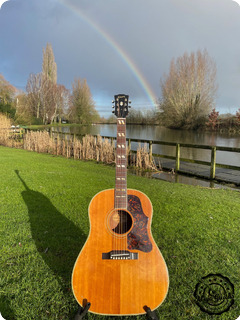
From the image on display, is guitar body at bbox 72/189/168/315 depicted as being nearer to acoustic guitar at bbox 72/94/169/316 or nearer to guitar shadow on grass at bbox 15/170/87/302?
acoustic guitar at bbox 72/94/169/316

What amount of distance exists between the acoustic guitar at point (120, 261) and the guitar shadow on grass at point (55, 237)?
0.58 m

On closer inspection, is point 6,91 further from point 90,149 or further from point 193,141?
point 90,149

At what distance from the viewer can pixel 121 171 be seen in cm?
198

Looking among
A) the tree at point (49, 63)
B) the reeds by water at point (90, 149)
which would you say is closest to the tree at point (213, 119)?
the reeds by water at point (90, 149)

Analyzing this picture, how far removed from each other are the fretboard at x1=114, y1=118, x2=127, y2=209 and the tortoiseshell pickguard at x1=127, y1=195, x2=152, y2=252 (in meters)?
0.08

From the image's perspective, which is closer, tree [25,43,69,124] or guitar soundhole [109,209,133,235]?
guitar soundhole [109,209,133,235]

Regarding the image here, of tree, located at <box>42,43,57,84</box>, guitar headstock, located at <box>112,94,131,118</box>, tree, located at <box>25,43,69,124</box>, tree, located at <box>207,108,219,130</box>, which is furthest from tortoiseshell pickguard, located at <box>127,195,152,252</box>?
tree, located at <box>42,43,57,84</box>

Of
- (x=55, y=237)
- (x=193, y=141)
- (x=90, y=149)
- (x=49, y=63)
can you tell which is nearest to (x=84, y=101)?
(x=193, y=141)

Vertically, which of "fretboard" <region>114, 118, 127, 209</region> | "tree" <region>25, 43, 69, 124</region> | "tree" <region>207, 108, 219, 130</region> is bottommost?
"fretboard" <region>114, 118, 127, 209</region>

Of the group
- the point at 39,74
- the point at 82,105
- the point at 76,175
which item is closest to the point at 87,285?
the point at 76,175

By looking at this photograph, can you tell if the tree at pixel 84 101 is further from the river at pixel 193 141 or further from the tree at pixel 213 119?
the tree at pixel 213 119

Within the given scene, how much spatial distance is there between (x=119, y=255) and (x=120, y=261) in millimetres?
49

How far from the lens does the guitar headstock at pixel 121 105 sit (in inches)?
79.5

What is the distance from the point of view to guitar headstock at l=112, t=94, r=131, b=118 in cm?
202
